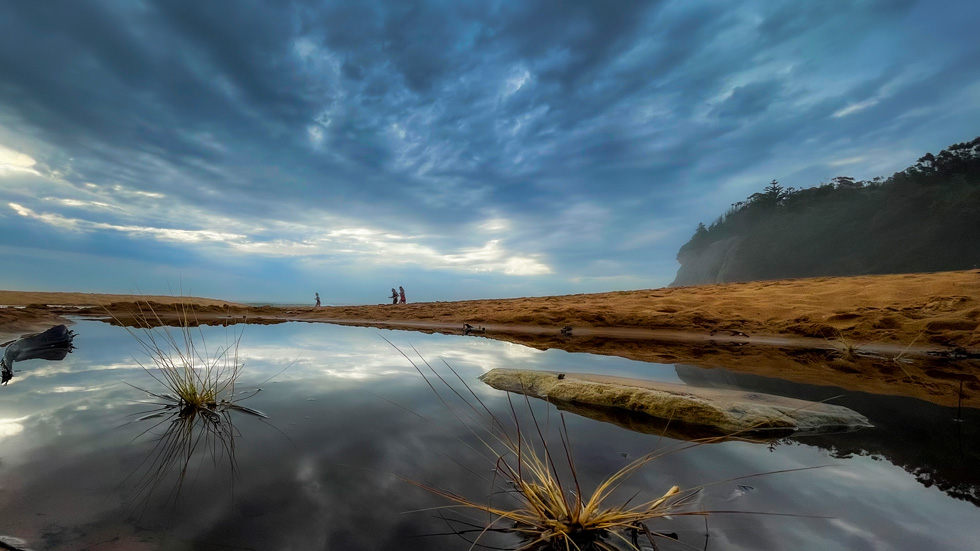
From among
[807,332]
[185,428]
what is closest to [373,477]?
[185,428]

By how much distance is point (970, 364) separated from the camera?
20.9 ft

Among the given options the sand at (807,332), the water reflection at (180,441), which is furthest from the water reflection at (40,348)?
the water reflection at (180,441)

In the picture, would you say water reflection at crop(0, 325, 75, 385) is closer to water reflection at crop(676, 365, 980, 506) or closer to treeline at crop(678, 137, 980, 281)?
water reflection at crop(676, 365, 980, 506)

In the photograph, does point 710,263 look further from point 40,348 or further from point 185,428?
point 40,348

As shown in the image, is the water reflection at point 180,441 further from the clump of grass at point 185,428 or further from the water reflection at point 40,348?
the water reflection at point 40,348

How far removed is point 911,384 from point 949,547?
4829 millimetres

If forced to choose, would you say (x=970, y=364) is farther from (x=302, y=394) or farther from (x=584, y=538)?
(x=302, y=394)

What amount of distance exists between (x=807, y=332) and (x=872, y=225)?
5147 centimetres

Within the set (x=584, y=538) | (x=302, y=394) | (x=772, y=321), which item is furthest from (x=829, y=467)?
(x=772, y=321)

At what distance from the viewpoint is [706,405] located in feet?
11.7

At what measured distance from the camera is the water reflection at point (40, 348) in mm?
5731

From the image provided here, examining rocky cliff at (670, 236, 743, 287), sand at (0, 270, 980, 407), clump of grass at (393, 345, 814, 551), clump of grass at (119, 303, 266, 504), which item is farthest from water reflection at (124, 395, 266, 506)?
rocky cliff at (670, 236, 743, 287)

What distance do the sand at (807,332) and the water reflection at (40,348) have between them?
1.80 m

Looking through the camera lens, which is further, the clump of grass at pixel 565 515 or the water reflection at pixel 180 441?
the water reflection at pixel 180 441
